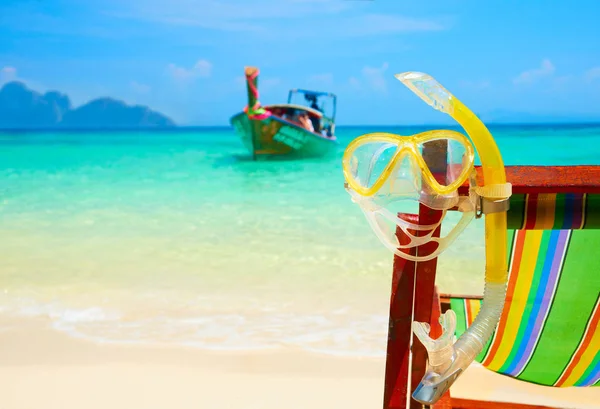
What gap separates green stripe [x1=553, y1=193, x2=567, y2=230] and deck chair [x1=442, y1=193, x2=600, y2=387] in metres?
0.12

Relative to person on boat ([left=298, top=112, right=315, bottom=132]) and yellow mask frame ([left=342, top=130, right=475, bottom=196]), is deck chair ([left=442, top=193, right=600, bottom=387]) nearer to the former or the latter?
yellow mask frame ([left=342, top=130, right=475, bottom=196])

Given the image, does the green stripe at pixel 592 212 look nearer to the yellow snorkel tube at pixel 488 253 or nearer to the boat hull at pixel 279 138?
the yellow snorkel tube at pixel 488 253

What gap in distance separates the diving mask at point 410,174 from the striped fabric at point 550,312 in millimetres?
334

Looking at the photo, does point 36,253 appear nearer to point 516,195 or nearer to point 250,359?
point 250,359

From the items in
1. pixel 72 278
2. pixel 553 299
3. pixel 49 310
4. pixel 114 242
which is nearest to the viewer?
pixel 553 299

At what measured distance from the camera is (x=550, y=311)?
1.32m

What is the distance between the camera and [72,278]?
389 cm

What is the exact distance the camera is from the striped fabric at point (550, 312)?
122 centimetres

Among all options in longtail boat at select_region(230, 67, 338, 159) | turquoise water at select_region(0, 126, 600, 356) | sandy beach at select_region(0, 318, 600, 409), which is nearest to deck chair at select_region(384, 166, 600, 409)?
sandy beach at select_region(0, 318, 600, 409)

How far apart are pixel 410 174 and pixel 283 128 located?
13.4 metres

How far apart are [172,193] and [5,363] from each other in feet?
21.5

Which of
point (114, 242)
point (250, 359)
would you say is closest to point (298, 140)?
point (114, 242)

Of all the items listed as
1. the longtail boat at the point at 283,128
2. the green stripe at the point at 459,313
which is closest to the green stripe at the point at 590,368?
the green stripe at the point at 459,313

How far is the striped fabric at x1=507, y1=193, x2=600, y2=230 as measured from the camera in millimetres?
953
